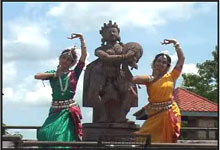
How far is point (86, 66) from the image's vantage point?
935 centimetres

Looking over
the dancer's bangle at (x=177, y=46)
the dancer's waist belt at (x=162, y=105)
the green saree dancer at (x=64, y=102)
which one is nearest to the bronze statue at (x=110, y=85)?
the green saree dancer at (x=64, y=102)

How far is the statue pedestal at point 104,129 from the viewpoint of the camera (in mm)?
8945

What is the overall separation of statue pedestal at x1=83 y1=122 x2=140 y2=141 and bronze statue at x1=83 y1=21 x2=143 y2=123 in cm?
14

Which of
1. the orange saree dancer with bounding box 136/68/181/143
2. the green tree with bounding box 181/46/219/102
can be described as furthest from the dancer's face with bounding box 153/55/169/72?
the green tree with bounding box 181/46/219/102

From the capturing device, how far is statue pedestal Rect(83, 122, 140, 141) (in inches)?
352

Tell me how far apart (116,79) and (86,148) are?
3483mm

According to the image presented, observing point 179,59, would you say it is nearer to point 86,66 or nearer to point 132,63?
point 132,63

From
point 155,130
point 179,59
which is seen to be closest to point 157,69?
point 179,59

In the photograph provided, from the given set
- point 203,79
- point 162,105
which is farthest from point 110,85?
point 203,79

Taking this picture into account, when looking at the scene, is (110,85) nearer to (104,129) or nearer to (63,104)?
(104,129)

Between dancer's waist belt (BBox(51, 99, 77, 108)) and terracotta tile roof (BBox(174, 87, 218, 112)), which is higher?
terracotta tile roof (BBox(174, 87, 218, 112))

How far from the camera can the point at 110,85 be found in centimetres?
922

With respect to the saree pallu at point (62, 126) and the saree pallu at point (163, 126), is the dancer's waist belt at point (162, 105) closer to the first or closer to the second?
the saree pallu at point (163, 126)

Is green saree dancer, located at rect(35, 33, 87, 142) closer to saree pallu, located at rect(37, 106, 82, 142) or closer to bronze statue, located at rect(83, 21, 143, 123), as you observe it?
saree pallu, located at rect(37, 106, 82, 142)
